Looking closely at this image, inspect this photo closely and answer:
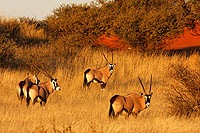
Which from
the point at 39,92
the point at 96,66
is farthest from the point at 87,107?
the point at 96,66

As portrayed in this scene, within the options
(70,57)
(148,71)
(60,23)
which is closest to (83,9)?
(60,23)

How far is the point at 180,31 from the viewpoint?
23.1m

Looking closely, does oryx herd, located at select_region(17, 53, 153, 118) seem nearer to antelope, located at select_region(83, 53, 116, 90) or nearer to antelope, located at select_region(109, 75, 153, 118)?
antelope, located at select_region(109, 75, 153, 118)

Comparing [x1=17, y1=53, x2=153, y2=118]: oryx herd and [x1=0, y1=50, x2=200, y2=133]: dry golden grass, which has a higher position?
[x1=17, y1=53, x2=153, y2=118]: oryx herd

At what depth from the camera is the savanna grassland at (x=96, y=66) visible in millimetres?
8260

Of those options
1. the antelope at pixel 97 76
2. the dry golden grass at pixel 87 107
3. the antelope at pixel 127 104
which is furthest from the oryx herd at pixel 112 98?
the antelope at pixel 97 76

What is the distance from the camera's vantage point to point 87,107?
1042cm

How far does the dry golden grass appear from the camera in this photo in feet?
24.9

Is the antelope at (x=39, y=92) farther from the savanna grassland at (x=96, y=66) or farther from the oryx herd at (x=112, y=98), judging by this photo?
the savanna grassland at (x=96, y=66)

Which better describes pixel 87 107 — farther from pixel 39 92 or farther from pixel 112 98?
pixel 112 98

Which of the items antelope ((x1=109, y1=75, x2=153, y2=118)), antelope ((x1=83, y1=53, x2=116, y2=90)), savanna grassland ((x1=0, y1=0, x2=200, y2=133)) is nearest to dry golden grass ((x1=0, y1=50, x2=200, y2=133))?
savanna grassland ((x1=0, y1=0, x2=200, y2=133))

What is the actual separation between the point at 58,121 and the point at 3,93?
14.3 ft

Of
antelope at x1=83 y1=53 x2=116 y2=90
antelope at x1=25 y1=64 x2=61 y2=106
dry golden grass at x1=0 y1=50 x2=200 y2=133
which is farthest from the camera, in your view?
antelope at x1=83 y1=53 x2=116 y2=90

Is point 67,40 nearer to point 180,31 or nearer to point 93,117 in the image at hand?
point 180,31
